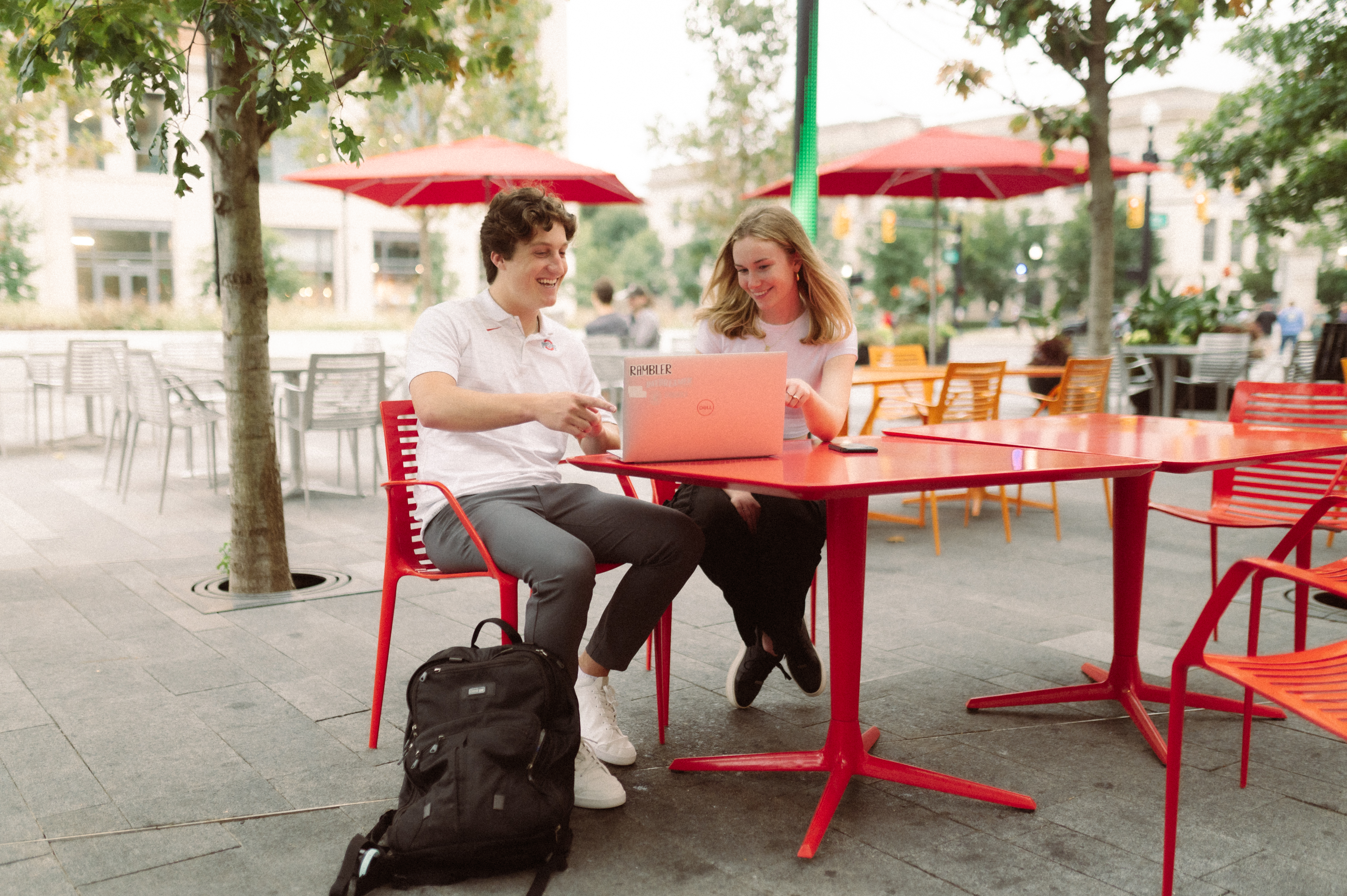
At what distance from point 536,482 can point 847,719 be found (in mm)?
983

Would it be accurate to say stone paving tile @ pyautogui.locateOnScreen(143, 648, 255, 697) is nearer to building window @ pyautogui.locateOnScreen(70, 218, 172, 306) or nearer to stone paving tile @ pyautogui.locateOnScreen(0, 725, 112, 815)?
stone paving tile @ pyautogui.locateOnScreen(0, 725, 112, 815)

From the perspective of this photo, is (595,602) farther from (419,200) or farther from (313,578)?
(419,200)

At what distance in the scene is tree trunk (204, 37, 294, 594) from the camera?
4164 millimetres

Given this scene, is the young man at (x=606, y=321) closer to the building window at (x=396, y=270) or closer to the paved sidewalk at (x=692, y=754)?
the paved sidewalk at (x=692, y=754)

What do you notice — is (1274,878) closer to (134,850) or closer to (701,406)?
(701,406)

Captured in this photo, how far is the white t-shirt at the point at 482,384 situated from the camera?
272 cm

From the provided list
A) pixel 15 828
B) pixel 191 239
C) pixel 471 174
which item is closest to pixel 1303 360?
pixel 471 174

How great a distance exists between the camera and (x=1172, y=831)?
1.97 m

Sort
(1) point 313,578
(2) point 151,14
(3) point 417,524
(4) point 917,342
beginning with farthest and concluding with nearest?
(4) point 917,342 < (1) point 313,578 < (2) point 151,14 < (3) point 417,524

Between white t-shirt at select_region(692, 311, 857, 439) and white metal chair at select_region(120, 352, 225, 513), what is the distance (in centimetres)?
414

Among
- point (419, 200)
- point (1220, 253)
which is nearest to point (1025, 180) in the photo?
point (419, 200)

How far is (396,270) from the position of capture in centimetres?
3472

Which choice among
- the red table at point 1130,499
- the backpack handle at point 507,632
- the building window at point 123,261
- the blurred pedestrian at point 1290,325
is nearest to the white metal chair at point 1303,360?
the red table at point 1130,499

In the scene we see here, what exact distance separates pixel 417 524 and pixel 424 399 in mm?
503
